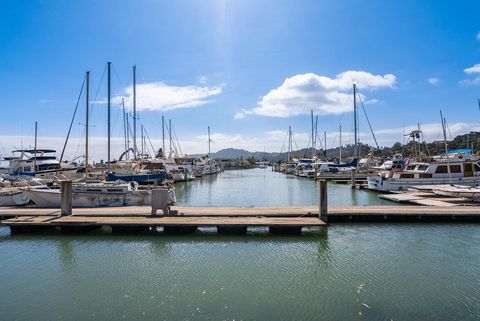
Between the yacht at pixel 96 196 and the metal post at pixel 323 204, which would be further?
the yacht at pixel 96 196

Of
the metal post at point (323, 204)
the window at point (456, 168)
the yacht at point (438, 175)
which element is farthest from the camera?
the window at point (456, 168)

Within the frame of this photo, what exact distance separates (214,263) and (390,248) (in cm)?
774

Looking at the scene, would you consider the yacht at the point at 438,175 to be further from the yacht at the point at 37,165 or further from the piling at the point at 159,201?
the yacht at the point at 37,165

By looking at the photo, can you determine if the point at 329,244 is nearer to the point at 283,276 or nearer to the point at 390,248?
the point at 390,248

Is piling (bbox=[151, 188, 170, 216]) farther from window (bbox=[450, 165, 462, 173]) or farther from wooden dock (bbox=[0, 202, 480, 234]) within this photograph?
window (bbox=[450, 165, 462, 173])

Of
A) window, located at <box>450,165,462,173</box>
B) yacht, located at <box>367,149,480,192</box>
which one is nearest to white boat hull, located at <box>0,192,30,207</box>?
yacht, located at <box>367,149,480,192</box>

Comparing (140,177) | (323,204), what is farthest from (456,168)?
(140,177)

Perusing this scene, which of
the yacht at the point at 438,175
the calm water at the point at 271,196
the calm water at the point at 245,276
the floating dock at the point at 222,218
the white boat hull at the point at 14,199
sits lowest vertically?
the calm water at the point at 245,276

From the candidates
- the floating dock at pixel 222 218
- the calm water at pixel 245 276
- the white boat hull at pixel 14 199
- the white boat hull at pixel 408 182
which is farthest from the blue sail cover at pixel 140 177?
the white boat hull at pixel 408 182

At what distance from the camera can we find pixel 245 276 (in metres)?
11.3

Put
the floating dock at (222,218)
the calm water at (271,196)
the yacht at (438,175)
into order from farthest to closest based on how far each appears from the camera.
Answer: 1. the yacht at (438,175)
2. the calm water at (271,196)
3. the floating dock at (222,218)

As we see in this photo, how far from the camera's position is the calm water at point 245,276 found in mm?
8836

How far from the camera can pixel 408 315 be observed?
27.6 ft

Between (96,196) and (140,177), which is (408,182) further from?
(140,177)
